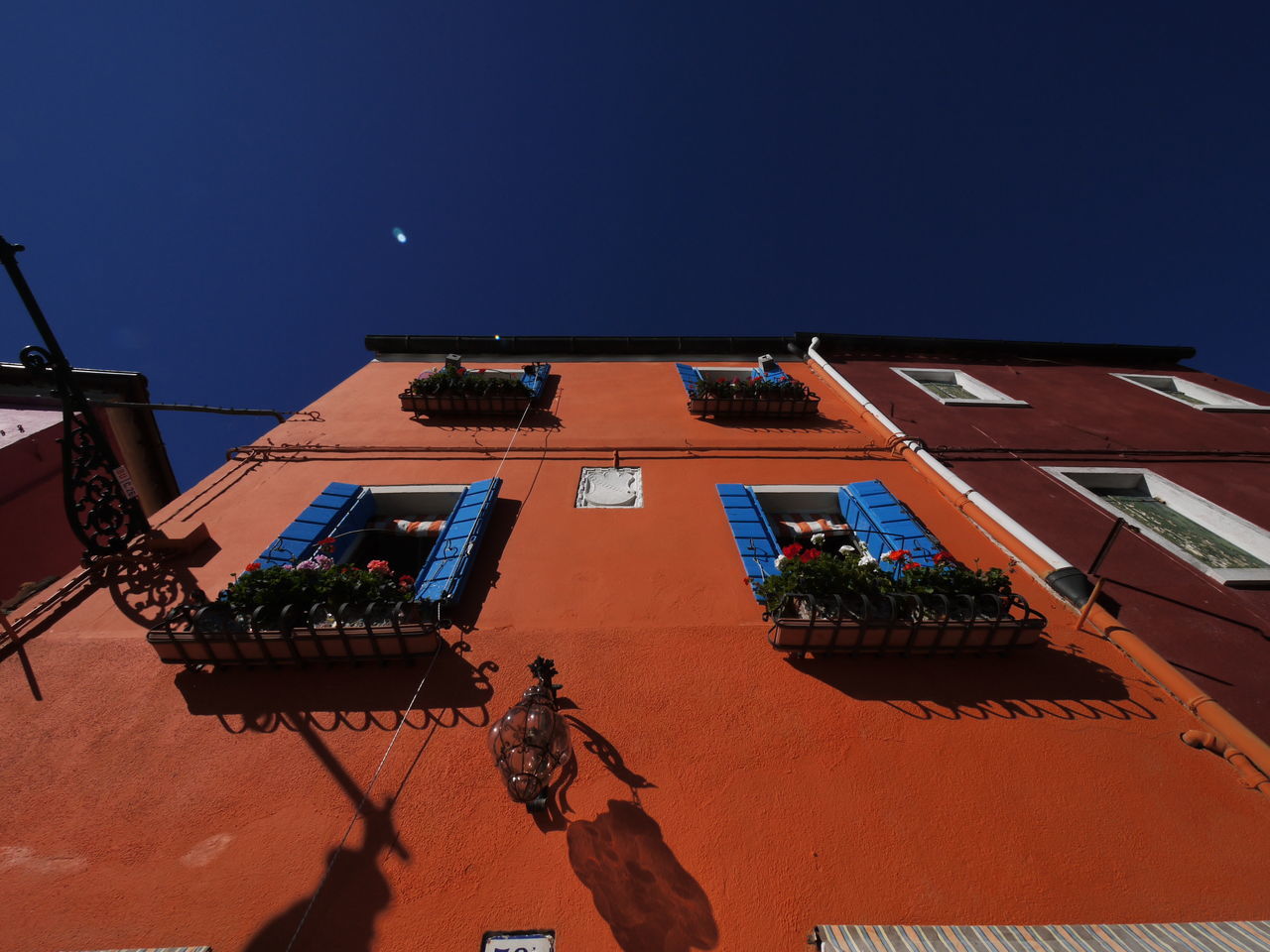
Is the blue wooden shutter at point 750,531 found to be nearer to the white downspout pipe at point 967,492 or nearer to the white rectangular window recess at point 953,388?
the white downspout pipe at point 967,492

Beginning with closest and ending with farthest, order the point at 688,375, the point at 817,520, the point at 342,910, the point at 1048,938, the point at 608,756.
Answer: the point at 1048,938
the point at 342,910
the point at 608,756
the point at 817,520
the point at 688,375

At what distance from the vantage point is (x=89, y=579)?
4.86 meters

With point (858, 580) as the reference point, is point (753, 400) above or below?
above

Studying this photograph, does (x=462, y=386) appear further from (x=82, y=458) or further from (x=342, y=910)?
(x=342, y=910)

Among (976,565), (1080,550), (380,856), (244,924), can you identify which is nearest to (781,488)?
(976,565)

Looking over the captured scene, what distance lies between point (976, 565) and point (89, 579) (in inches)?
373

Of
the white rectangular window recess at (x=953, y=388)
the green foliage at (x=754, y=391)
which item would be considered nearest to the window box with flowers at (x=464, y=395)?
the green foliage at (x=754, y=391)

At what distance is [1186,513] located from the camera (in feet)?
22.2

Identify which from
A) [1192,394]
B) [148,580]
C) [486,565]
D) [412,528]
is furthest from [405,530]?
[1192,394]

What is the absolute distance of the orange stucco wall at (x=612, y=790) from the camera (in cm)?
276

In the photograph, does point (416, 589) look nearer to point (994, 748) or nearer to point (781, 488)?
point (781, 488)

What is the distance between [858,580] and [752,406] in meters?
4.81

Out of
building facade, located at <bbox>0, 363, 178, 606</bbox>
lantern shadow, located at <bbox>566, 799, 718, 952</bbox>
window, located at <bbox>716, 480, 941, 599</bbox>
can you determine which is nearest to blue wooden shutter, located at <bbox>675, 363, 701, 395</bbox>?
window, located at <bbox>716, 480, 941, 599</bbox>

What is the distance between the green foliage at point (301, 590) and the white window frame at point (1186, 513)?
877cm
